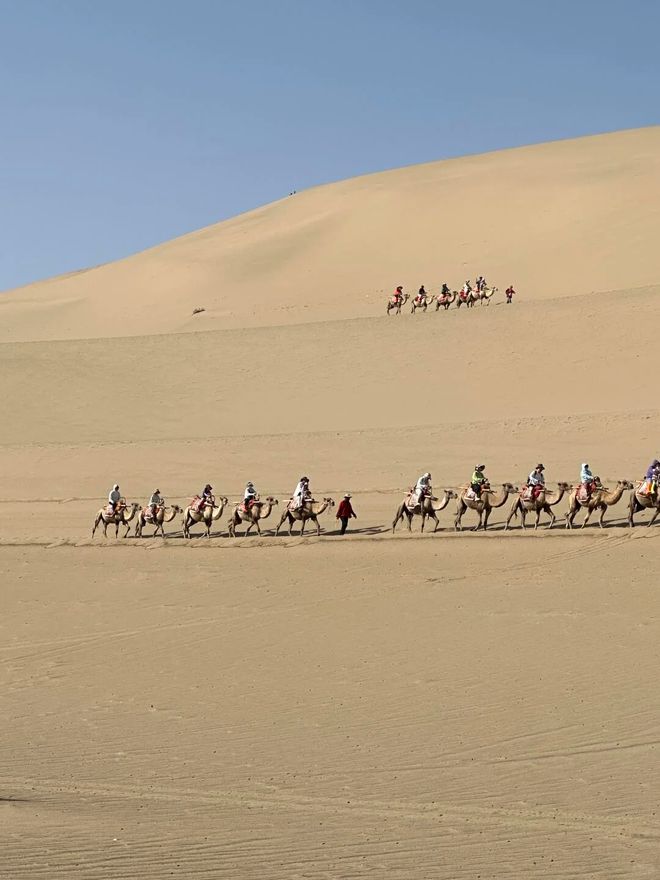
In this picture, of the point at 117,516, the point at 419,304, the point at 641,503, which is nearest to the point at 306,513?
the point at 117,516

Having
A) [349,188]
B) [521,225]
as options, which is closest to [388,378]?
[521,225]

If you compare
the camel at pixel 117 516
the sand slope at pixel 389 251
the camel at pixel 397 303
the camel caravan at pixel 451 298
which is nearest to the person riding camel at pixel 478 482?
the camel at pixel 117 516

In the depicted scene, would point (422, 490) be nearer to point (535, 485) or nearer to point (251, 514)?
point (535, 485)

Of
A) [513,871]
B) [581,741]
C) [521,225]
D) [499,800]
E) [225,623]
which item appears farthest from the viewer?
[521,225]

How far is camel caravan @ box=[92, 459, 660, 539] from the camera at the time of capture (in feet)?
71.5

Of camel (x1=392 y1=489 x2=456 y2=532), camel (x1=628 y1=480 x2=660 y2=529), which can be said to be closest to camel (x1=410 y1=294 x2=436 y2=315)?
camel (x1=392 y1=489 x2=456 y2=532)

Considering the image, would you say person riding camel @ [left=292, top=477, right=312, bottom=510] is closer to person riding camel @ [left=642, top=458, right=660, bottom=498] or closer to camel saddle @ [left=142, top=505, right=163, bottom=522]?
camel saddle @ [left=142, top=505, right=163, bottom=522]

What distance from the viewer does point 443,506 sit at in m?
22.3

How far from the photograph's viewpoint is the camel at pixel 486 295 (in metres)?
44.3

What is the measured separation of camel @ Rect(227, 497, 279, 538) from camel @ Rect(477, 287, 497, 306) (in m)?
22.0

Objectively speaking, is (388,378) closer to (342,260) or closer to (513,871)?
(342,260)

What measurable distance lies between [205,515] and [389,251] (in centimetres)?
3563

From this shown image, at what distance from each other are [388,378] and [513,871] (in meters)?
30.1

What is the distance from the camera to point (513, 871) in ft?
28.1
